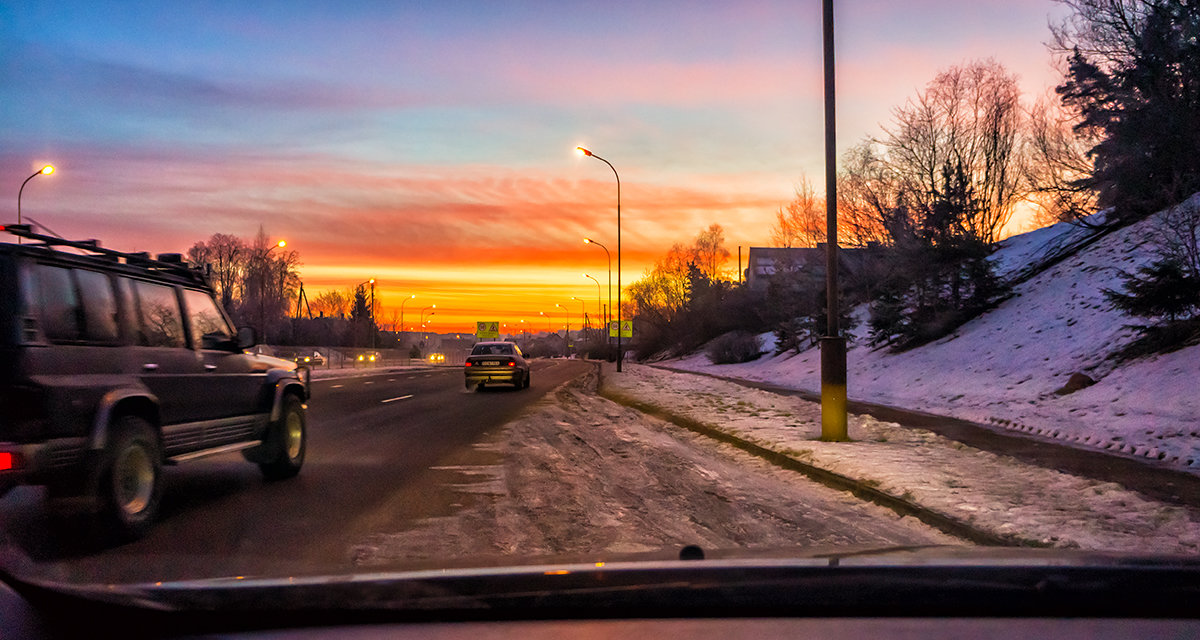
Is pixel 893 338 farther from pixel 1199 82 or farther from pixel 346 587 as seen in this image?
pixel 346 587

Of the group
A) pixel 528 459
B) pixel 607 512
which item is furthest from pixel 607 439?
pixel 607 512

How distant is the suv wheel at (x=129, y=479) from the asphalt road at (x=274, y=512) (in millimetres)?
175

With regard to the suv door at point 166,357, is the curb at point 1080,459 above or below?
below

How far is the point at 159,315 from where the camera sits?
730 centimetres

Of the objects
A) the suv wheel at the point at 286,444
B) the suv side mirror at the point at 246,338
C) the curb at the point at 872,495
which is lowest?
the curb at the point at 872,495

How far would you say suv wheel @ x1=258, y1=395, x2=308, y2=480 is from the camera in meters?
9.07

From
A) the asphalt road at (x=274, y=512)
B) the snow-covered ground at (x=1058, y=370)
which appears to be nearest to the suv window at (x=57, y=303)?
the asphalt road at (x=274, y=512)

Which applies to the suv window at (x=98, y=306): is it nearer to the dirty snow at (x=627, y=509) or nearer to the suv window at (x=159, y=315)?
the suv window at (x=159, y=315)

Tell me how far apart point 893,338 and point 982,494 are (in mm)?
25764

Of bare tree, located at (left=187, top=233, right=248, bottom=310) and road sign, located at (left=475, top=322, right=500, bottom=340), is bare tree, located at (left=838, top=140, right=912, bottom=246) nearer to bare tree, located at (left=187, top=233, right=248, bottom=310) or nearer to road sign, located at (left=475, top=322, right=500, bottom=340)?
road sign, located at (left=475, top=322, right=500, bottom=340)

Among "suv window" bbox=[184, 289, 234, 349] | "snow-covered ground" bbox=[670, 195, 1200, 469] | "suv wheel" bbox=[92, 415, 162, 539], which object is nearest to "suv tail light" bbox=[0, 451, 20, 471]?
"suv wheel" bbox=[92, 415, 162, 539]

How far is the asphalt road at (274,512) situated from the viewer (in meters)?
4.92

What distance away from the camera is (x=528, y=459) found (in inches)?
430

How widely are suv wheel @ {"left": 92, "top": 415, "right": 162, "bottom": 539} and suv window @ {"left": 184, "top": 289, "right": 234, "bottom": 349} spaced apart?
1.42 metres
